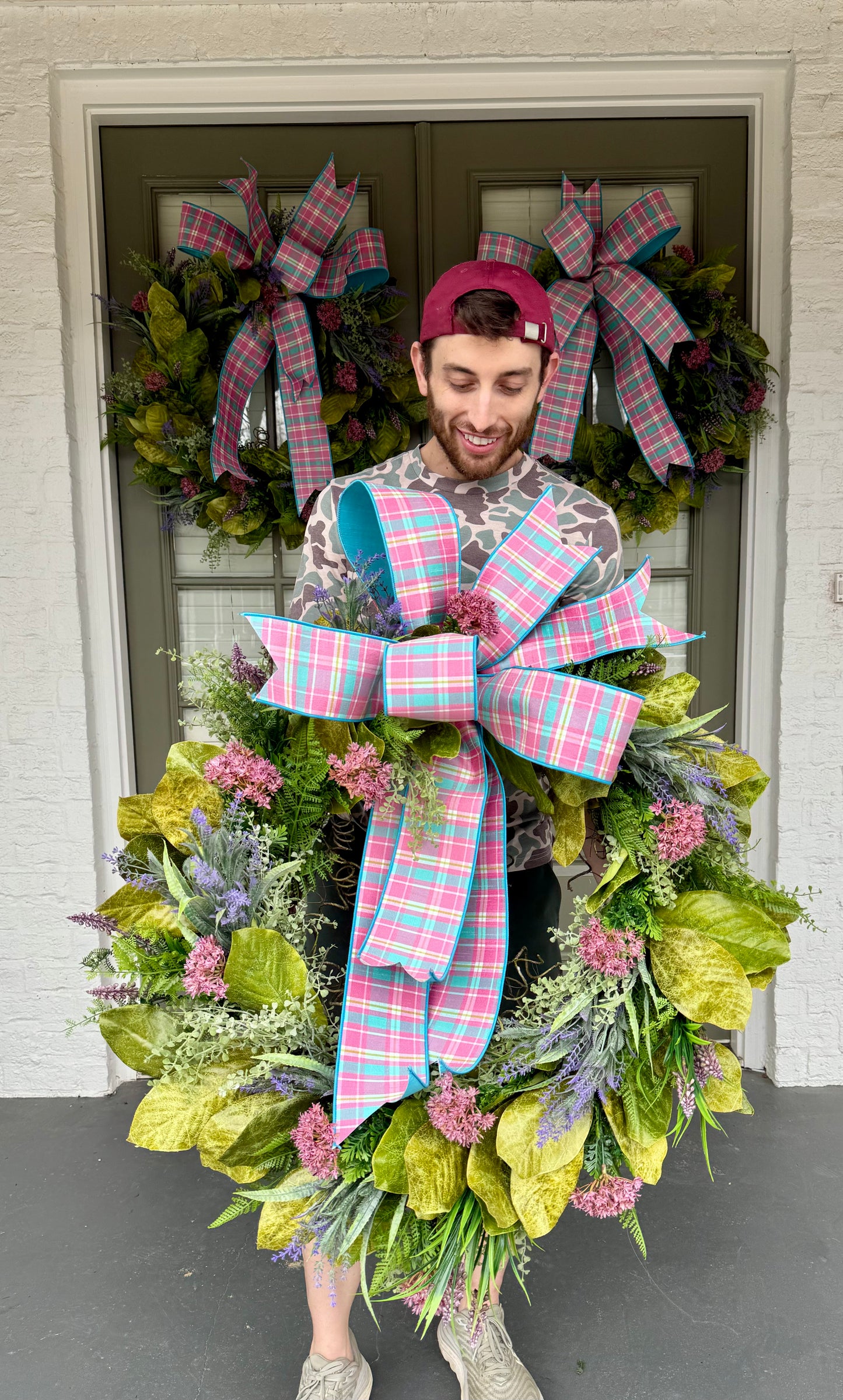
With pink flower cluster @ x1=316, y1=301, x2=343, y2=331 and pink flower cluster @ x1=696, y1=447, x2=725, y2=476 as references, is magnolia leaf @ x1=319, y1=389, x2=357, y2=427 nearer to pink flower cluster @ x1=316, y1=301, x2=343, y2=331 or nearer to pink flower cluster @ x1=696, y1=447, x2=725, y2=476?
pink flower cluster @ x1=316, y1=301, x2=343, y2=331

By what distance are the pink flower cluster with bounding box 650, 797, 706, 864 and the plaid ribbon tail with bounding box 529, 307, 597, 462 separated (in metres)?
1.14

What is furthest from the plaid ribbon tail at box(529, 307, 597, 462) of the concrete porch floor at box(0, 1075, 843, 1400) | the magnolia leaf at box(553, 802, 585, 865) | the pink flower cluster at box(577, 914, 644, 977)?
the concrete porch floor at box(0, 1075, 843, 1400)

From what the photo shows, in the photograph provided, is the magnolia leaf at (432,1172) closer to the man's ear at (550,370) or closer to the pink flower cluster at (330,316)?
the man's ear at (550,370)

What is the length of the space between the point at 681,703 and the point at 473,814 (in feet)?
0.96

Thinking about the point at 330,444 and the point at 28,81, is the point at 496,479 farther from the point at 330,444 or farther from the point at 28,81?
the point at 28,81

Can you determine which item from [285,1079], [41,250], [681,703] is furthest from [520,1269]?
[41,250]

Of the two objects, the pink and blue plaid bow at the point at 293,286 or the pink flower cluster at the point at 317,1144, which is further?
the pink and blue plaid bow at the point at 293,286

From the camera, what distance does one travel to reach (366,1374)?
132 cm

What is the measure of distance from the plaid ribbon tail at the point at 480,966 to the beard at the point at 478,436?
403 millimetres

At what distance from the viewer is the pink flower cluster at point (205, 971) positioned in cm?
101

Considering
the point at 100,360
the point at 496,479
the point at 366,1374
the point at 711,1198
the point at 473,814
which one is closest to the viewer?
the point at 473,814

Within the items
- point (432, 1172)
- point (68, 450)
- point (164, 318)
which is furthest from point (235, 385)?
point (432, 1172)

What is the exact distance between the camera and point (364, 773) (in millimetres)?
955

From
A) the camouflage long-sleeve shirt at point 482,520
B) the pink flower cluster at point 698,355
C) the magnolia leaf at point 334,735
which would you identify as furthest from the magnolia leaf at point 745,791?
the pink flower cluster at point 698,355
